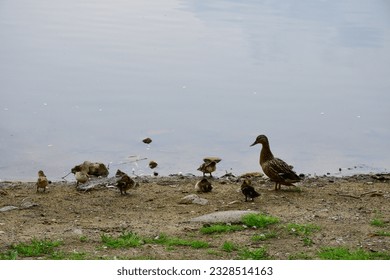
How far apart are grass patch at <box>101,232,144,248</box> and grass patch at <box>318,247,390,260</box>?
5.75 ft

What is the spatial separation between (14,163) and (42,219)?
3.25 metres

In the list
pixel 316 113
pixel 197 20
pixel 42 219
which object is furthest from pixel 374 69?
pixel 42 219

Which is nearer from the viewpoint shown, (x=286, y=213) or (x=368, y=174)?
(x=286, y=213)

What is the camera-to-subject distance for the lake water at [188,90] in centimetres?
1313

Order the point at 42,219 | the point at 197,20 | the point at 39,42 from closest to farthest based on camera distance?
the point at 42,219, the point at 39,42, the point at 197,20

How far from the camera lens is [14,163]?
1245cm

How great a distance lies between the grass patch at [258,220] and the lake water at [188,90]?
3553 mm

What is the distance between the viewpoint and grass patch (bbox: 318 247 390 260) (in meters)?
7.60

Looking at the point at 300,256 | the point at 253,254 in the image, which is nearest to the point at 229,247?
the point at 253,254

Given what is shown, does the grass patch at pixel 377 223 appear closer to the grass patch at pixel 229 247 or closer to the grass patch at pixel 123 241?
Answer: the grass patch at pixel 229 247

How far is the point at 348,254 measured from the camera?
7.73m

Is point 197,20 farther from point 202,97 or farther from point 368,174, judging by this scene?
point 368,174

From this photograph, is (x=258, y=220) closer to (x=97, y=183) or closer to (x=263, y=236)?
(x=263, y=236)

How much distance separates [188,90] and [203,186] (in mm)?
5587
